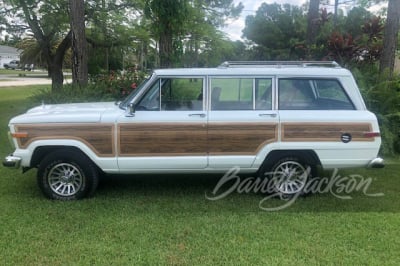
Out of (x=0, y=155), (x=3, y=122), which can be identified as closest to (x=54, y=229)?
(x=0, y=155)

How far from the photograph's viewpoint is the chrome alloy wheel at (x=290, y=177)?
563 centimetres

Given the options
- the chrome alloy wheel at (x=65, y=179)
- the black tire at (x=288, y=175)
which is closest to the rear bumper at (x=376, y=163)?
the black tire at (x=288, y=175)

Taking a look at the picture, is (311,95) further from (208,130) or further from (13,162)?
(13,162)

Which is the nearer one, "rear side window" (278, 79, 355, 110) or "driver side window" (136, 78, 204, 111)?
"driver side window" (136, 78, 204, 111)

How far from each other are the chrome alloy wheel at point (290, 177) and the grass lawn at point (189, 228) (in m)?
0.19

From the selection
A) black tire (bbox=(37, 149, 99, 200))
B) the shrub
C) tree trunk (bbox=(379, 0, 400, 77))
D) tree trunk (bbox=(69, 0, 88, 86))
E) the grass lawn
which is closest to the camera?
the grass lawn

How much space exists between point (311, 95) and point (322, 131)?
52 cm

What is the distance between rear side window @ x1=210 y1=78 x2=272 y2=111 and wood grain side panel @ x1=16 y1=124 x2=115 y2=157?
142 cm

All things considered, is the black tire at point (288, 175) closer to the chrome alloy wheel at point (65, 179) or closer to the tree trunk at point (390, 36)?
the chrome alloy wheel at point (65, 179)

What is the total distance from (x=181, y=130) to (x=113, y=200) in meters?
1.31

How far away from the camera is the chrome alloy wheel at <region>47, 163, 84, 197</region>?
18.0ft

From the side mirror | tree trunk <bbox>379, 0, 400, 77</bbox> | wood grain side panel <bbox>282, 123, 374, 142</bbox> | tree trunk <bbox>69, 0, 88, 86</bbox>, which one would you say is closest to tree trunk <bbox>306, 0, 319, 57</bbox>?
tree trunk <bbox>379, 0, 400, 77</bbox>

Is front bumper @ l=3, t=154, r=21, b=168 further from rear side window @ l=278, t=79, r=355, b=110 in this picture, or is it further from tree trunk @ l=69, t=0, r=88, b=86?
tree trunk @ l=69, t=0, r=88, b=86

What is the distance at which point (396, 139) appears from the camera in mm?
8594
